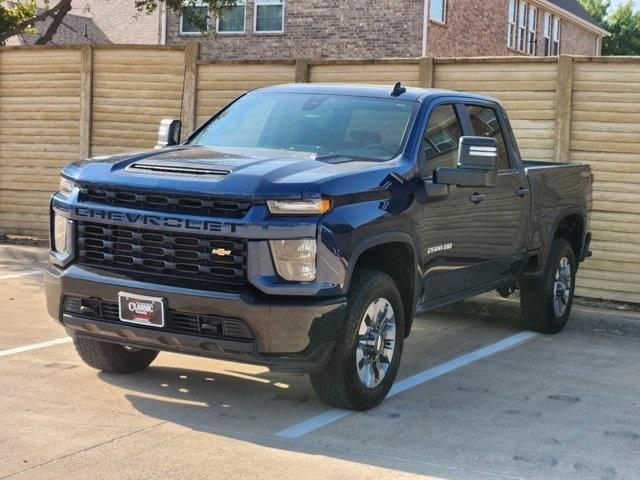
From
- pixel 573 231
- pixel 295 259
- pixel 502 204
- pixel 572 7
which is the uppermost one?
pixel 572 7

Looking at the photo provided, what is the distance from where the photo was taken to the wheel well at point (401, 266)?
6570 mm

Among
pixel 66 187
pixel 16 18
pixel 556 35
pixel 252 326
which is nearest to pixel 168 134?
pixel 66 187

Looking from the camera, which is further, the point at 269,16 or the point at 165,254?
the point at 269,16

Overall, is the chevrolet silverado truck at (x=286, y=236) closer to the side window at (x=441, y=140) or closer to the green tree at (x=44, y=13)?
the side window at (x=441, y=140)

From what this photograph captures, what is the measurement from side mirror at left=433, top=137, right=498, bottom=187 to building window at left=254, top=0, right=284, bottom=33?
21490mm

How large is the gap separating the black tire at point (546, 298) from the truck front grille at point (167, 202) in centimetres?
401

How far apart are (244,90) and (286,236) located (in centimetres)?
704

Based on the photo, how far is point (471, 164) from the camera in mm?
6965

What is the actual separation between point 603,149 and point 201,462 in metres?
6.77

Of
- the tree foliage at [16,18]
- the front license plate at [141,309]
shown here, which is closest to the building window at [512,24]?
the tree foliage at [16,18]

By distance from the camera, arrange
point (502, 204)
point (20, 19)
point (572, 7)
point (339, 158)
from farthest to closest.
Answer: point (572, 7) → point (20, 19) → point (502, 204) → point (339, 158)

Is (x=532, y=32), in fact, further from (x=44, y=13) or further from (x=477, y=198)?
(x=477, y=198)

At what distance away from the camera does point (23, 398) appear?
631cm

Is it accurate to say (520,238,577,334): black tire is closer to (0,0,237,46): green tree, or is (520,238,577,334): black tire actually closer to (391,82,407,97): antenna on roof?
(391,82,407,97): antenna on roof
